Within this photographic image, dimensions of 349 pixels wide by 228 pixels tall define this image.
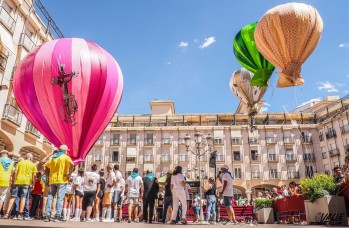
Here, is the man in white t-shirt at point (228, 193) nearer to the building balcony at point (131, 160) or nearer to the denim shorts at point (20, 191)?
the denim shorts at point (20, 191)

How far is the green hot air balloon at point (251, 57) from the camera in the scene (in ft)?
22.5

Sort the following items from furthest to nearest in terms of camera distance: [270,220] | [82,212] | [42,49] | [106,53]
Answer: [270,220] → [106,53] → [42,49] → [82,212]

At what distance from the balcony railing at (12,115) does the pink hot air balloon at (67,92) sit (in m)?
7.23

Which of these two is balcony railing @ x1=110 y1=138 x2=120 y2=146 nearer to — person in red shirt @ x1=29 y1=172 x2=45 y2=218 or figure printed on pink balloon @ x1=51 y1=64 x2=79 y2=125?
person in red shirt @ x1=29 y1=172 x2=45 y2=218

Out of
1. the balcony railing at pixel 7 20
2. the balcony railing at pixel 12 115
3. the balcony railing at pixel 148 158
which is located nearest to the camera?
the balcony railing at pixel 12 115

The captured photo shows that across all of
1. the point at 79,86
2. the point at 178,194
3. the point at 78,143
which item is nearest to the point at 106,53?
the point at 79,86

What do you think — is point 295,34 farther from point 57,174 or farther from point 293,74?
point 57,174

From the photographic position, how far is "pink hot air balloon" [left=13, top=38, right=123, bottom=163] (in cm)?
730

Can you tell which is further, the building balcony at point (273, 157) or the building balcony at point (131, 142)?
the building balcony at point (131, 142)

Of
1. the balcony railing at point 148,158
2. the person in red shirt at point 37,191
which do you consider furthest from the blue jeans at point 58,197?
the balcony railing at point 148,158

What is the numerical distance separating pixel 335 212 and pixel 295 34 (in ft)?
13.2

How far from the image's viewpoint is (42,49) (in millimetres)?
7926

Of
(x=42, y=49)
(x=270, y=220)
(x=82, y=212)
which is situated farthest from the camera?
(x=270, y=220)

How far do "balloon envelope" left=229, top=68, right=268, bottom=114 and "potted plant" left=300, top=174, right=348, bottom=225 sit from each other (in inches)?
90.8
